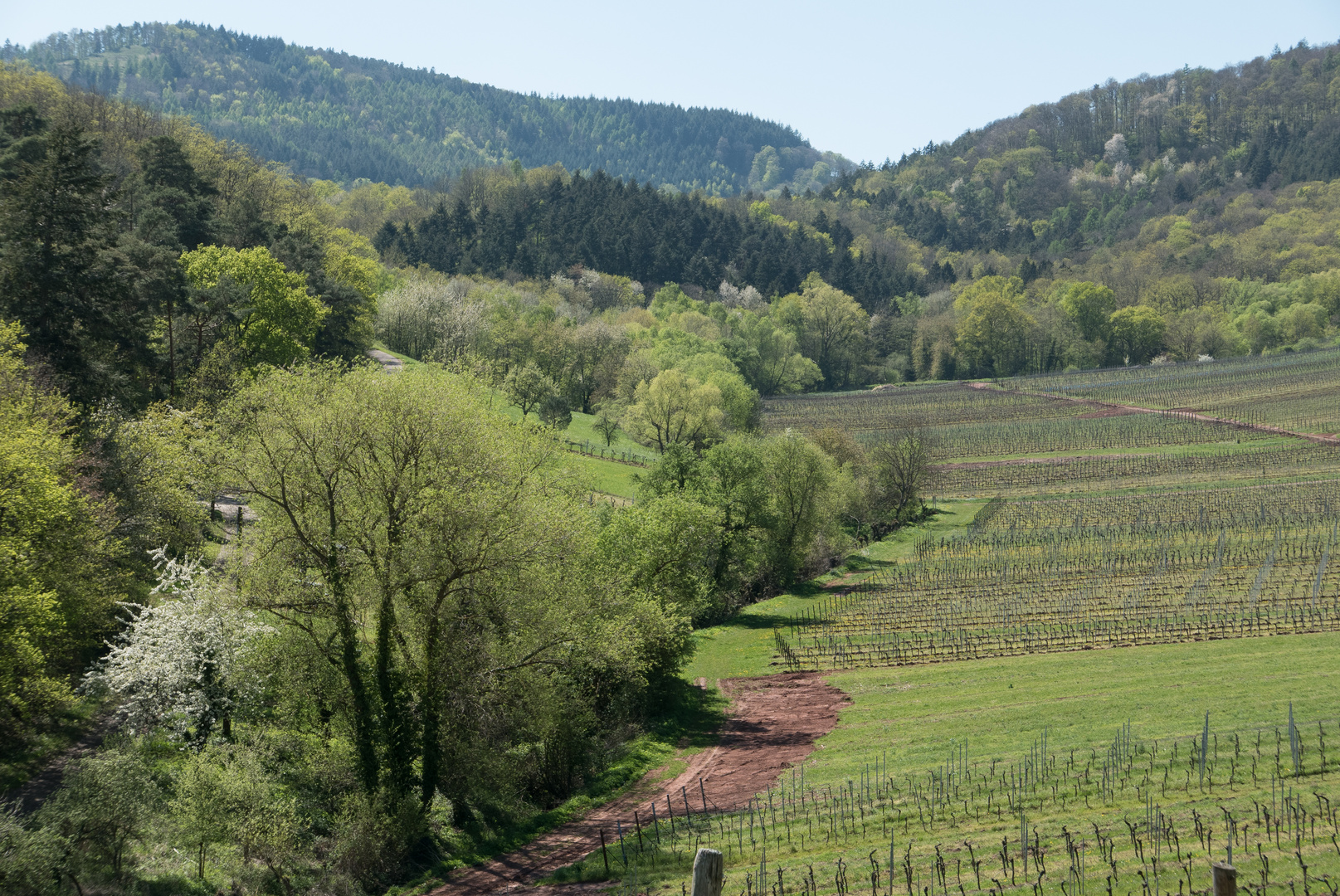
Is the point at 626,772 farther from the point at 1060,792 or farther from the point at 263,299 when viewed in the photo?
the point at 263,299

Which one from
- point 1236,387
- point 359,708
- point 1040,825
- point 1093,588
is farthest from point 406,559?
point 1236,387

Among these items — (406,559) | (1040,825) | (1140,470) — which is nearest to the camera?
(1040,825)

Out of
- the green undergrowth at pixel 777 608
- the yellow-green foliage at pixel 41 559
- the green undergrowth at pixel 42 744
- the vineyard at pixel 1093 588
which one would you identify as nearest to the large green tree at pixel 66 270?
the yellow-green foliage at pixel 41 559

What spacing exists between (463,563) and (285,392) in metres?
6.84

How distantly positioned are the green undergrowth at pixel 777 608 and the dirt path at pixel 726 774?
2222 mm

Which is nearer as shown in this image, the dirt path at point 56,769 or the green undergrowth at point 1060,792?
the green undergrowth at point 1060,792

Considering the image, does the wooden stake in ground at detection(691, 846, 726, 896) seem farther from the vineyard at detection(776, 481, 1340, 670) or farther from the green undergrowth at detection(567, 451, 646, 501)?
the green undergrowth at detection(567, 451, 646, 501)

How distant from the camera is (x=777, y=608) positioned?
56.2 metres

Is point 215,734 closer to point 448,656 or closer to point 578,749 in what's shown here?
point 448,656

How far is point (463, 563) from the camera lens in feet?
88.3

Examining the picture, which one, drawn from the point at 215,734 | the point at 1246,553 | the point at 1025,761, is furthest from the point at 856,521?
the point at 215,734

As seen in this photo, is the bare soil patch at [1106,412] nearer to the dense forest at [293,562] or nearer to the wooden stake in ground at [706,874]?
the dense forest at [293,562]

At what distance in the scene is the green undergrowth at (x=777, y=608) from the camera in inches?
1806

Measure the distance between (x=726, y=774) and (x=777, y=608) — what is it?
24.4 metres
